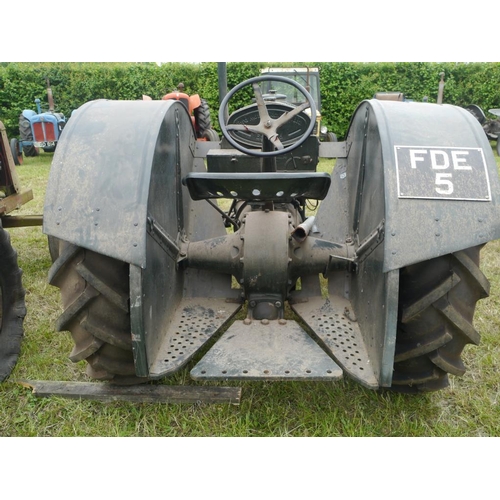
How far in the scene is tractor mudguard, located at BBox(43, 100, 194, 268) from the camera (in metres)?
2.13

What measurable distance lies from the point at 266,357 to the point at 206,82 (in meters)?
13.8

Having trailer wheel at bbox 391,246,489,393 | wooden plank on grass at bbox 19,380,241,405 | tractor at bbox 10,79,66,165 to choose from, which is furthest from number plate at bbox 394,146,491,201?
tractor at bbox 10,79,66,165

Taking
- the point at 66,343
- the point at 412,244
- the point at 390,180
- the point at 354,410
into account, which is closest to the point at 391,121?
the point at 390,180

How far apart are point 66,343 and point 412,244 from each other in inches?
94.3

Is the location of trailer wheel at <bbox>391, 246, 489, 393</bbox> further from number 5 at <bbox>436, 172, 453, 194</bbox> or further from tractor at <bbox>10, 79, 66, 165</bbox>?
tractor at <bbox>10, 79, 66, 165</bbox>

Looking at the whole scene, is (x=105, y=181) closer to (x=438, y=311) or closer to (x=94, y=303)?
(x=94, y=303)

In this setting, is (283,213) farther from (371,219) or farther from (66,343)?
(66,343)

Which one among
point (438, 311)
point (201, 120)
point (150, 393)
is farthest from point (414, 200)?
point (201, 120)

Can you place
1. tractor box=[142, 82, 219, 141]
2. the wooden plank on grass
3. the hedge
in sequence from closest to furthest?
the wooden plank on grass, tractor box=[142, 82, 219, 141], the hedge

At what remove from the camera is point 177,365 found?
2.43 metres

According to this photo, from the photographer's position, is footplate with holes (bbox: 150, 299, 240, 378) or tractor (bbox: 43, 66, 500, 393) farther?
footplate with holes (bbox: 150, 299, 240, 378)

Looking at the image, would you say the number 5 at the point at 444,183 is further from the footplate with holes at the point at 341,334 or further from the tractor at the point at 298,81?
the tractor at the point at 298,81

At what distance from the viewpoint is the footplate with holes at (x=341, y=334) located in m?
2.35

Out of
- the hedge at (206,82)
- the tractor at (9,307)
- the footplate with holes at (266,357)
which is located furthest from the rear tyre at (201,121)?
the footplate with holes at (266,357)
